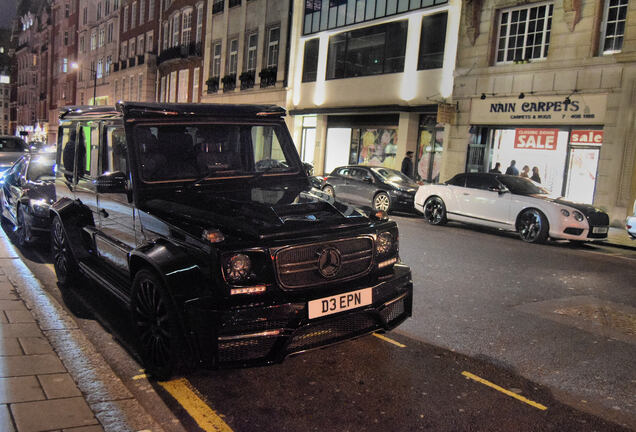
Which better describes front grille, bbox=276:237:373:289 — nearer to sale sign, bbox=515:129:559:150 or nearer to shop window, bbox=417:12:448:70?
sale sign, bbox=515:129:559:150

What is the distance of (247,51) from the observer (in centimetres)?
3291

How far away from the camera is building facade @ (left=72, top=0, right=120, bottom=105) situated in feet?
180

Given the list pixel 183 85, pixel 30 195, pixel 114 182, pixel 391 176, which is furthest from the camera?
pixel 183 85

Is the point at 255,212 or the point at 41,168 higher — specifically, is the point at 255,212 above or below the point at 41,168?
above

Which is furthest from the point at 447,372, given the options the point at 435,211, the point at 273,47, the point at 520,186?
the point at 273,47

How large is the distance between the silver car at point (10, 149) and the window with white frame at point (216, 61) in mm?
20957

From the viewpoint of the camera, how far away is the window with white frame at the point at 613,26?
1619 centimetres

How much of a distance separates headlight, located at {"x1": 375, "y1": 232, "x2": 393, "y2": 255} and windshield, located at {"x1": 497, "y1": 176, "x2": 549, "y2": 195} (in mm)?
9022

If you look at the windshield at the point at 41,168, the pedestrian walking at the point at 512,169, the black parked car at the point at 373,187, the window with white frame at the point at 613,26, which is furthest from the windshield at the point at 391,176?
the windshield at the point at 41,168

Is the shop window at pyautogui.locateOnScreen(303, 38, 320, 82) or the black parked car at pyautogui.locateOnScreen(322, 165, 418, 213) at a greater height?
the shop window at pyautogui.locateOnScreen(303, 38, 320, 82)

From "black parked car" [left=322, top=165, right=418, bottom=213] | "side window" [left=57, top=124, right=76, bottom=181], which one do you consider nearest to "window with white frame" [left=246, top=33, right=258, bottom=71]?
"black parked car" [left=322, top=165, right=418, bottom=213]

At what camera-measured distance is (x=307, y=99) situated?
28.3 meters

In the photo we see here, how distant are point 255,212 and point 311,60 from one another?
25.9 m

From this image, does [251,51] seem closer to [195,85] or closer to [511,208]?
[195,85]
